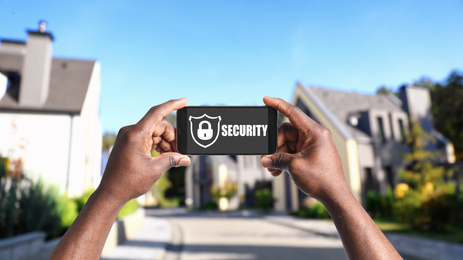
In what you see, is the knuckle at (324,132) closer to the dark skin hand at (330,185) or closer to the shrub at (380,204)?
the dark skin hand at (330,185)

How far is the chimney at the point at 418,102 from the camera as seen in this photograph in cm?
1888

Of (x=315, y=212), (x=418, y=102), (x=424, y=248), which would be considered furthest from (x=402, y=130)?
(x=424, y=248)

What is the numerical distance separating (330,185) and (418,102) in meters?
21.6

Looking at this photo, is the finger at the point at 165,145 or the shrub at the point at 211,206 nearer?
the finger at the point at 165,145

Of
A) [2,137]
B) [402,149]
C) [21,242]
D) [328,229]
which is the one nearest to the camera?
[21,242]

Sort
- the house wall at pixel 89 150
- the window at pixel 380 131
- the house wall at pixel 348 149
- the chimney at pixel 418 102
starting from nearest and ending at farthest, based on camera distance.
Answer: the house wall at pixel 89 150 < the house wall at pixel 348 149 < the window at pixel 380 131 < the chimney at pixel 418 102

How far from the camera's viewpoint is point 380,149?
1625 cm

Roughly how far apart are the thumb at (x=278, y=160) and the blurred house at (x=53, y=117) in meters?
1.20

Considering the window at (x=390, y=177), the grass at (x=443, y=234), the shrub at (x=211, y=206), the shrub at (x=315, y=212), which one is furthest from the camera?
the shrub at (x=211, y=206)

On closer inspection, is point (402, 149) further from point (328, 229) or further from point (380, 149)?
point (328, 229)

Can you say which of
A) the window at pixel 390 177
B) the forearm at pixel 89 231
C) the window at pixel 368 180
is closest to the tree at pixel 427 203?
the window at pixel 368 180

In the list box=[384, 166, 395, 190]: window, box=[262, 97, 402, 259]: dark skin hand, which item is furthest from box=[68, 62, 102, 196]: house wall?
box=[384, 166, 395, 190]: window

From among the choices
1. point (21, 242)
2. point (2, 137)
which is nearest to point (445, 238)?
point (21, 242)

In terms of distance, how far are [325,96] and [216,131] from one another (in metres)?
16.8
